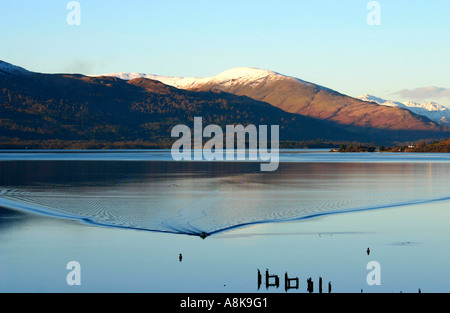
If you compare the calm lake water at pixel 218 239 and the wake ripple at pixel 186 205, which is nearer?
the calm lake water at pixel 218 239

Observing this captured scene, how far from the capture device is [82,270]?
71.5ft

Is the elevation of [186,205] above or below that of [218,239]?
above

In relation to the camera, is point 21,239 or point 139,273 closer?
point 139,273

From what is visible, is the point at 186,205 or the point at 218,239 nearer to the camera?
the point at 218,239

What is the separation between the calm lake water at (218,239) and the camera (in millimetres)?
20641

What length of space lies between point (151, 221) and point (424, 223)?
14342 mm

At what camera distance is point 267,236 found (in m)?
28.4

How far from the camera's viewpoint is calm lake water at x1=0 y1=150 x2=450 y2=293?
67.7ft

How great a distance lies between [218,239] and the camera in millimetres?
27703

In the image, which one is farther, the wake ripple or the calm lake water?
the wake ripple
